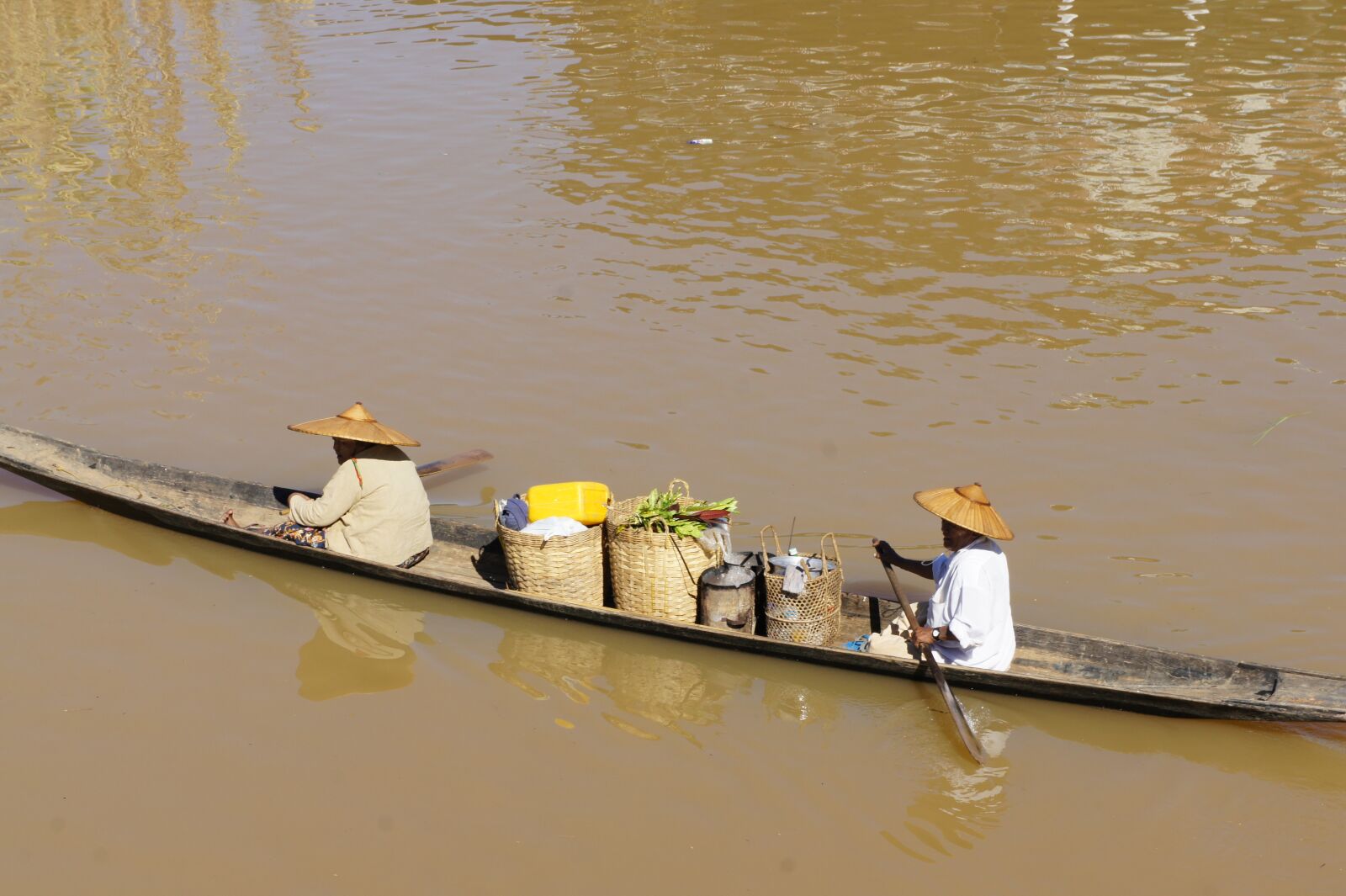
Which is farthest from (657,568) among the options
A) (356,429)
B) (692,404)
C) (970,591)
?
(692,404)

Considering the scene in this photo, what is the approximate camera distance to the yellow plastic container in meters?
6.34

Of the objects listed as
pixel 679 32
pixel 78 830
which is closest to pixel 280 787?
pixel 78 830

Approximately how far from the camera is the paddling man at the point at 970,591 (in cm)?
524

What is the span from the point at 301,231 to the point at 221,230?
786 millimetres

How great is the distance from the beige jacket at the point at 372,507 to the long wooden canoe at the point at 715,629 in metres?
0.11

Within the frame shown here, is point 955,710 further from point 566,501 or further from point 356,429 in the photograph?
point 356,429

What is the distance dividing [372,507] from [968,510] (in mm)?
3071

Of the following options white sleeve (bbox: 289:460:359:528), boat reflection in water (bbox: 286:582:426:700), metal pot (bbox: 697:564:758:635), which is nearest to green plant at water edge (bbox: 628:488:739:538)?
metal pot (bbox: 697:564:758:635)

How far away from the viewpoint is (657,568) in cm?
584

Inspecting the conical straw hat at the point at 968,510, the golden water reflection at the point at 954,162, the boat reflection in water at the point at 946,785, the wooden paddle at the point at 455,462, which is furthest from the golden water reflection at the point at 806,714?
→ the golden water reflection at the point at 954,162

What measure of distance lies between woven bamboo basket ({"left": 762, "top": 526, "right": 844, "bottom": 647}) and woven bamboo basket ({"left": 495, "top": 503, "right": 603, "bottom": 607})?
2.92ft

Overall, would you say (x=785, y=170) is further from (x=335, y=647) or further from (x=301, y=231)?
(x=335, y=647)

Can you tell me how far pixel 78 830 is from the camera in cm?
483

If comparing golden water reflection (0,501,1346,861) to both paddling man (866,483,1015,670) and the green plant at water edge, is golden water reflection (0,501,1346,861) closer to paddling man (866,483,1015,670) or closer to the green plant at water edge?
paddling man (866,483,1015,670)
